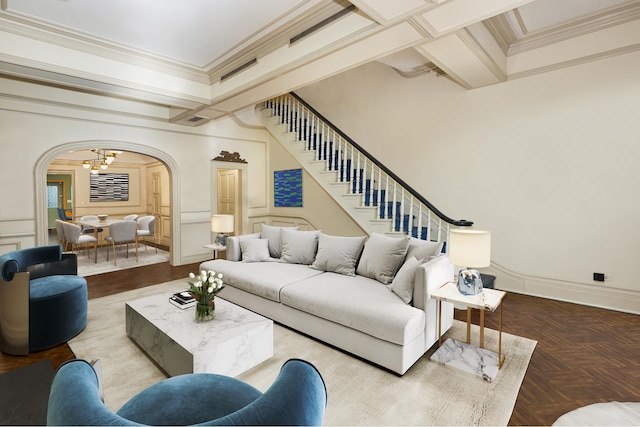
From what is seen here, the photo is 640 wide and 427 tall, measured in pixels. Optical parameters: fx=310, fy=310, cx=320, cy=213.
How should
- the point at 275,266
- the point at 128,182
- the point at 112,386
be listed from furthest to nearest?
the point at 128,182 → the point at 275,266 → the point at 112,386

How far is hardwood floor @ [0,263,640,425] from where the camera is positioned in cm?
214

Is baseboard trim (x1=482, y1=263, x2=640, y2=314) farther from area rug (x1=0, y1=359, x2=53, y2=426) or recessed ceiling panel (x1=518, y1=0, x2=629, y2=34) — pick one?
area rug (x1=0, y1=359, x2=53, y2=426)

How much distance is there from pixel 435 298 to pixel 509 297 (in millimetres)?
2343

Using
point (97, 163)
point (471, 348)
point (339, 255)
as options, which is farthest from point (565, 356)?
point (97, 163)

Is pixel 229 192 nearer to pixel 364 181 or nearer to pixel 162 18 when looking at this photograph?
pixel 364 181

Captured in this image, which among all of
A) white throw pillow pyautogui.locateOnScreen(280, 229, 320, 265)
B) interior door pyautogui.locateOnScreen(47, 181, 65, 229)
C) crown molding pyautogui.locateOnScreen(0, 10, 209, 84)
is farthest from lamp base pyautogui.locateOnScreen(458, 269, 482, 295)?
interior door pyautogui.locateOnScreen(47, 181, 65, 229)

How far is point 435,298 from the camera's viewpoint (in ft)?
8.57

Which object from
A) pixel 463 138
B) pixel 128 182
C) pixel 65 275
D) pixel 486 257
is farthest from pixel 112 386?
pixel 128 182

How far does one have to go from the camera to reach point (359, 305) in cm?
262

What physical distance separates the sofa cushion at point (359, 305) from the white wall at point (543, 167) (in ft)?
8.50

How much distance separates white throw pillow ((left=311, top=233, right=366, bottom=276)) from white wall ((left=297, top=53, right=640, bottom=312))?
2.27 metres

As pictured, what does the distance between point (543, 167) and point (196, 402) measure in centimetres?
477

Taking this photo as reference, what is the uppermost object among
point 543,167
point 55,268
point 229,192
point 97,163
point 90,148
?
point 97,163

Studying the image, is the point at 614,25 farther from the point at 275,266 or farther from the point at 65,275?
the point at 65,275
